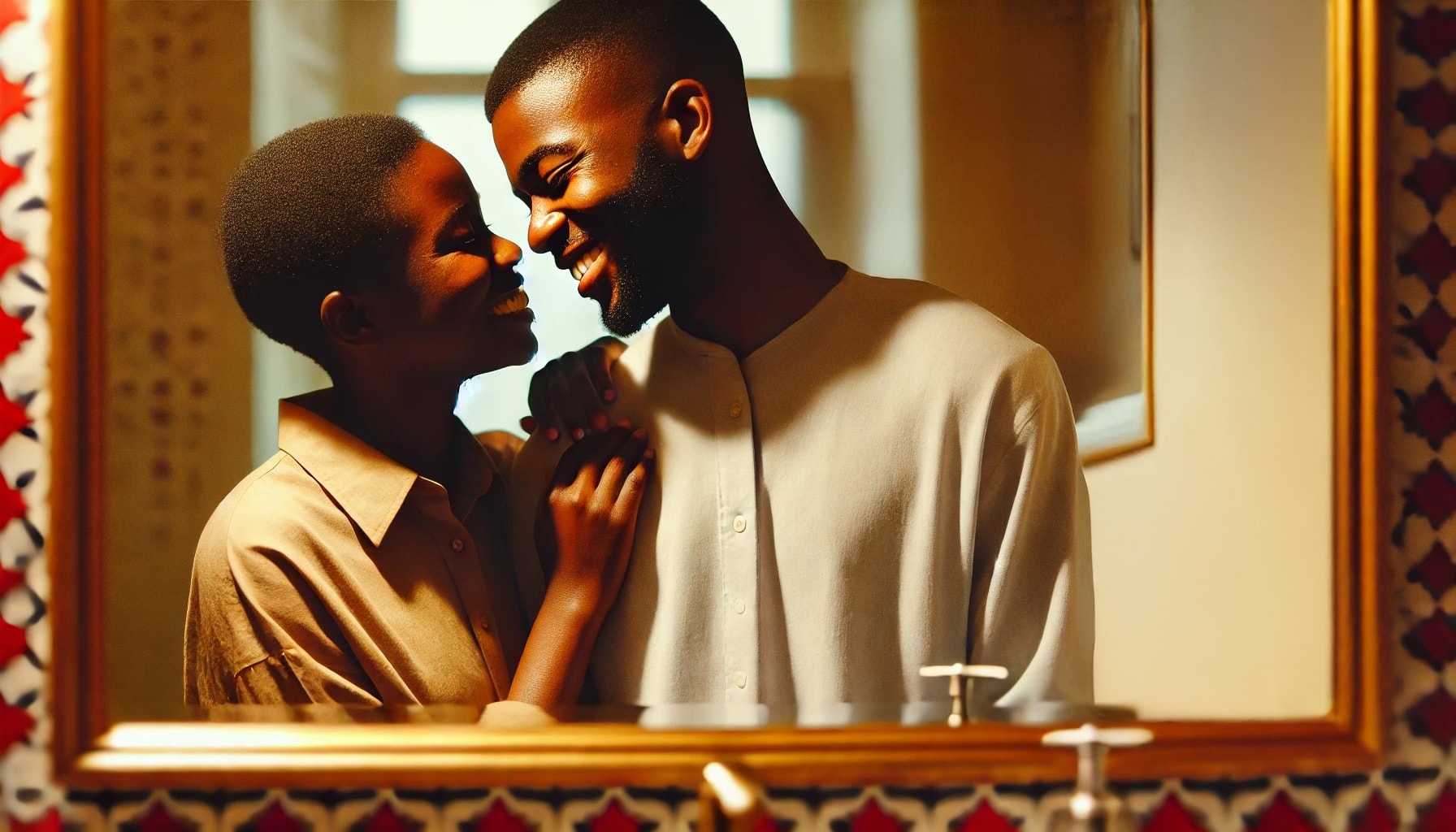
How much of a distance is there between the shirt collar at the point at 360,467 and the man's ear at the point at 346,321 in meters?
0.04

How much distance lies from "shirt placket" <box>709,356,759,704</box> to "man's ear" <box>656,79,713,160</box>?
0.47 ft

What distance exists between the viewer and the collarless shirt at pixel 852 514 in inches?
33.3

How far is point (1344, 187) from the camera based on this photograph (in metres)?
0.89

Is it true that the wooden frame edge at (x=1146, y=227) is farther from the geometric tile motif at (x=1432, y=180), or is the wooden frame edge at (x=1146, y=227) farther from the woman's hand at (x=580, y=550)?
the woman's hand at (x=580, y=550)

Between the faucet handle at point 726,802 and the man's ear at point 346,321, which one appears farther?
the man's ear at point 346,321

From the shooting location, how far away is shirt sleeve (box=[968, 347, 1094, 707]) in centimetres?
85

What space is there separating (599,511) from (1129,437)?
1.20ft

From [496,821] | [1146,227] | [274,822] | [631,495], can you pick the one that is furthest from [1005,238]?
[274,822]

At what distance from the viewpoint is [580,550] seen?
855mm

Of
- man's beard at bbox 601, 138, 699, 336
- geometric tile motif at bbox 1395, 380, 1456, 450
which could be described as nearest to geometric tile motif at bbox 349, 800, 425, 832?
man's beard at bbox 601, 138, 699, 336

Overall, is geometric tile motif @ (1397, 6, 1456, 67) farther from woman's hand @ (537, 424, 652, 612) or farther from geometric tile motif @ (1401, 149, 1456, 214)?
woman's hand @ (537, 424, 652, 612)

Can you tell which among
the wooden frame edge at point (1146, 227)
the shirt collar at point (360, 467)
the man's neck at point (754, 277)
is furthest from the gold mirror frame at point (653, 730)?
the man's neck at point (754, 277)

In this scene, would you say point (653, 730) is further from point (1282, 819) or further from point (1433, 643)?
point (1433, 643)

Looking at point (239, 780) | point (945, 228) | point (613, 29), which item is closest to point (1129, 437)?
point (945, 228)
